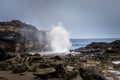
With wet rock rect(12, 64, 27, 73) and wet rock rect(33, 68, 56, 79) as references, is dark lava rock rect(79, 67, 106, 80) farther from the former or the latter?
wet rock rect(12, 64, 27, 73)

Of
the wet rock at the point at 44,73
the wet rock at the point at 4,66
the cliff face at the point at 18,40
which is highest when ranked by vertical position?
the cliff face at the point at 18,40

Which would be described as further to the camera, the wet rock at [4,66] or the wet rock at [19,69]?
the wet rock at [4,66]

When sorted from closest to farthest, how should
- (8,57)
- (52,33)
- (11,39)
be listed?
(8,57)
(11,39)
(52,33)

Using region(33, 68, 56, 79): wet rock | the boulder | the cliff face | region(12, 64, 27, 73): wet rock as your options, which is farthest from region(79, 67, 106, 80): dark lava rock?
the cliff face

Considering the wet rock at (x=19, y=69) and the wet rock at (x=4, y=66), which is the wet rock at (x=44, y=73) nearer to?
the wet rock at (x=19, y=69)

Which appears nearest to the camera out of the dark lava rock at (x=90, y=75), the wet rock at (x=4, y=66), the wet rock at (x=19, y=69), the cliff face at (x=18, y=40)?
the dark lava rock at (x=90, y=75)

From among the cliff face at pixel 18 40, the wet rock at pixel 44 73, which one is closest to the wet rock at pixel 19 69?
the wet rock at pixel 44 73

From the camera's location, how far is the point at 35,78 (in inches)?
686

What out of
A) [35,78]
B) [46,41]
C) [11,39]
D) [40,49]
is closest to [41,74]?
[35,78]

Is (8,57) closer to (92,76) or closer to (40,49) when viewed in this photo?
(92,76)

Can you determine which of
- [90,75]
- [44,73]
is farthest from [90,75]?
[44,73]

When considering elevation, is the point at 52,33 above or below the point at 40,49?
above

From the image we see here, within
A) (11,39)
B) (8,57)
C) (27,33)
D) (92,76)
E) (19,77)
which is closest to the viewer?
(92,76)

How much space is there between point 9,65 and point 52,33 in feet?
172
